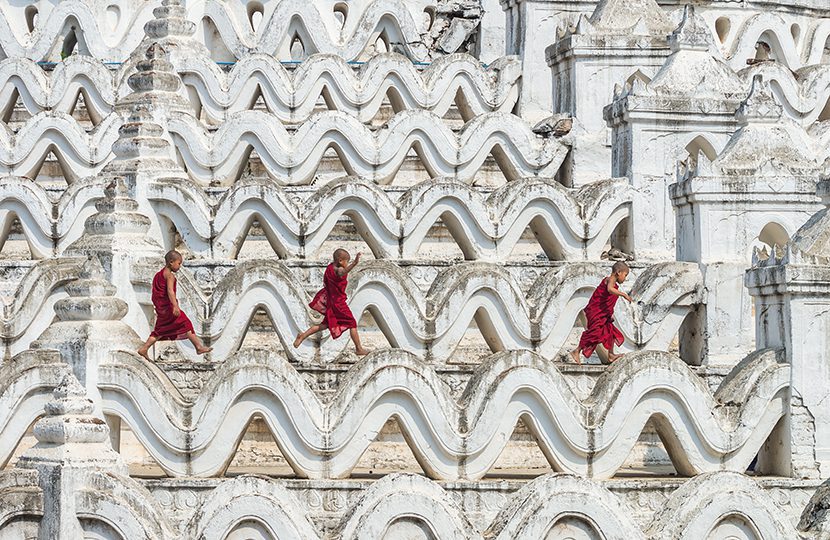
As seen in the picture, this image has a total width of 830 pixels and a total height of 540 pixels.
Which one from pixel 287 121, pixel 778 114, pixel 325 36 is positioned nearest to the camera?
pixel 778 114

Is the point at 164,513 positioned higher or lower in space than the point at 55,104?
lower

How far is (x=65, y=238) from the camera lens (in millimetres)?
19281

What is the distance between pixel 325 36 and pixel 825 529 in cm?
1246

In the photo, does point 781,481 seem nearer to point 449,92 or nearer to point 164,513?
point 164,513

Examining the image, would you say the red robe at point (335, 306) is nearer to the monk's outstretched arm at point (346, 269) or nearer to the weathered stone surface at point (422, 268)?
the monk's outstretched arm at point (346, 269)

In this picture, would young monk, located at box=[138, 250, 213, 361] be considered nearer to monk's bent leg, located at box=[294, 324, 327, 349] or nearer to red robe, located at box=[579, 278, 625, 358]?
monk's bent leg, located at box=[294, 324, 327, 349]

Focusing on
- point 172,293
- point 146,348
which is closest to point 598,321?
point 172,293

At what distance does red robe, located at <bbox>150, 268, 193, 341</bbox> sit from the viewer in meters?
16.3

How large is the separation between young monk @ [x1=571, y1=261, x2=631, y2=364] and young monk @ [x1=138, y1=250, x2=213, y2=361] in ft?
10.1

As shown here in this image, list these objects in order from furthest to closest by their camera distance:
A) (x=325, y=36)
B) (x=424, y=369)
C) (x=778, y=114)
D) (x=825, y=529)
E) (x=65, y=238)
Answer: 1. (x=325, y=36)
2. (x=65, y=238)
3. (x=778, y=114)
4. (x=424, y=369)
5. (x=825, y=529)

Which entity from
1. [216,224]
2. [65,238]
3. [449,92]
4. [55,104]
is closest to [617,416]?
[216,224]

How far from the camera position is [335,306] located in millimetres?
16750

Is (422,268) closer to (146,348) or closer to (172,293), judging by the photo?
(172,293)

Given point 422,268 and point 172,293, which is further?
point 422,268
